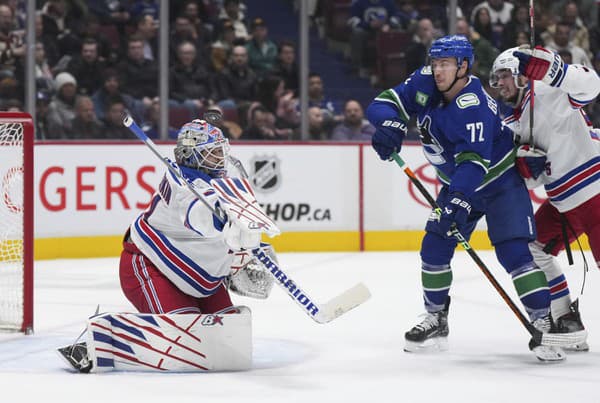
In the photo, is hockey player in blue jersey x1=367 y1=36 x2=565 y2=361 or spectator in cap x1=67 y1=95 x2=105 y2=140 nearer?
hockey player in blue jersey x1=367 y1=36 x2=565 y2=361

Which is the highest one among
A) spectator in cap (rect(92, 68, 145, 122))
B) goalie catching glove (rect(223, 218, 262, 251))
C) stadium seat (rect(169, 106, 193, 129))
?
spectator in cap (rect(92, 68, 145, 122))

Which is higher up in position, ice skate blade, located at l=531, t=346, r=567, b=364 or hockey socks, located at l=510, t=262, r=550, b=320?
hockey socks, located at l=510, t=262, r=550, b=320

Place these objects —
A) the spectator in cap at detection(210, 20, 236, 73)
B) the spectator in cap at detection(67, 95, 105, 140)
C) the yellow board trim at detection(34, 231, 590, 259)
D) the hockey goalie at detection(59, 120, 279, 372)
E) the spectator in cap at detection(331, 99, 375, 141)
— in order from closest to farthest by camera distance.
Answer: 1. the hockey goalie at detection(59, 120, 279, 372)
2. the spectator in cap at detection(67, 95, 105, 140)
3. the yellow board trim at detection(34, 231, 590, 259)
4. the spectator in cap at detection(331, 99, 375, 141)
5. the spectator in cap at detection(210, 20, 236, 73)

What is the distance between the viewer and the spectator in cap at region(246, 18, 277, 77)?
8.22 metres

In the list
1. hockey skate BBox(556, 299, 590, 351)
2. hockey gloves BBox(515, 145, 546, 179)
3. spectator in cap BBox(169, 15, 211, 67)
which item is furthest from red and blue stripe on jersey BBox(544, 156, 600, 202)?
spectator in cap BBox(169, 15, 211, 67)

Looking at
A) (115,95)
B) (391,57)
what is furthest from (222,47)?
(391,57)

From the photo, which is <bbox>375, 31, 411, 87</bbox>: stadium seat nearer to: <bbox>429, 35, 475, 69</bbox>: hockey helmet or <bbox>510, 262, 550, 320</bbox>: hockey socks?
<bbox>429, 35, 475, 69</bbox>: hockey helmet

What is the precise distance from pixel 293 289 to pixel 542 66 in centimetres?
115

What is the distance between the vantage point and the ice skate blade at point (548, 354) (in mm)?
3781

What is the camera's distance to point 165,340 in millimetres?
3547

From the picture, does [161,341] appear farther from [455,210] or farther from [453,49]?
[453,49]

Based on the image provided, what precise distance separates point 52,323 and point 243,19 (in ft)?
13.9

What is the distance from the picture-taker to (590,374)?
3.61 m

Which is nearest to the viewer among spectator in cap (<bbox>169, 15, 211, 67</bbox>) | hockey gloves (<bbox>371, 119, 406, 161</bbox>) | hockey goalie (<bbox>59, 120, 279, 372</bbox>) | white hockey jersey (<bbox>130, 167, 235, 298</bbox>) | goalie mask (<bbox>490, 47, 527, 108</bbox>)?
hockey goalie (<bbox>59, 120, 279, 372</bbox>)
